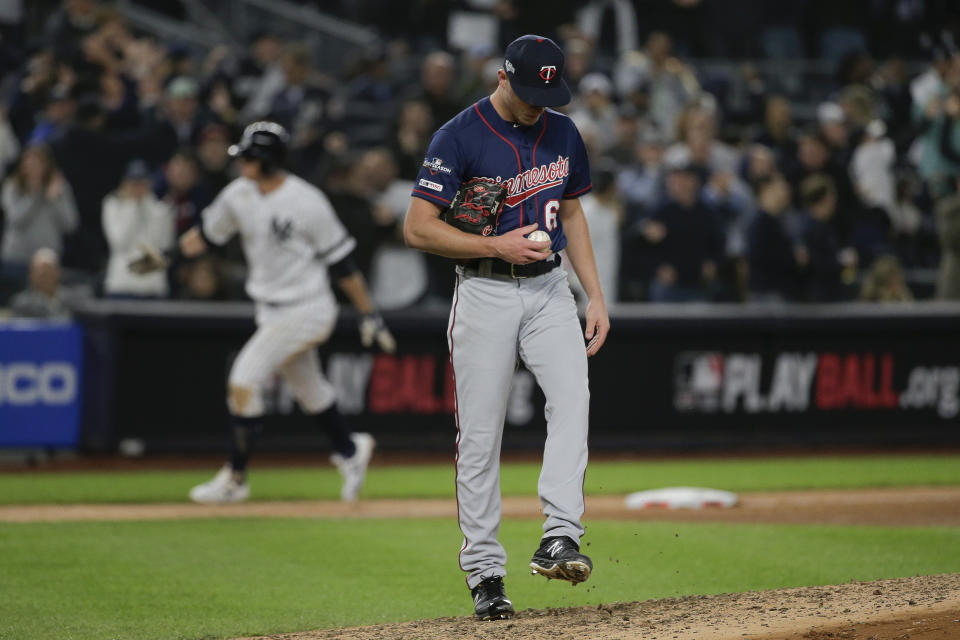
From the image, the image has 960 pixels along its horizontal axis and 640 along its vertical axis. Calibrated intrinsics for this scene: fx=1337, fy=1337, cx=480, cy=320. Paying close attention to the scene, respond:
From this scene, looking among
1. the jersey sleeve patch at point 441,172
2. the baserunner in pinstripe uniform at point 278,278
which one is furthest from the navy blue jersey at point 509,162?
the baserunner in pinstripe uniform at point 278,278

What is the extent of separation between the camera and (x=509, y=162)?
18.0 ft

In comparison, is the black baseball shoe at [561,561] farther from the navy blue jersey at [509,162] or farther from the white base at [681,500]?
the white base at [681,500]

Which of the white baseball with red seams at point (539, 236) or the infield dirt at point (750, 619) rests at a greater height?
the white baseball with red seams at point (539, 236)

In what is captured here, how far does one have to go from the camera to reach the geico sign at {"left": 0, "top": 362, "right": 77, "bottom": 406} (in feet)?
38.3

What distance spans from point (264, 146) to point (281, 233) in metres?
0.63

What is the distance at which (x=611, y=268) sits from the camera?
531 inches

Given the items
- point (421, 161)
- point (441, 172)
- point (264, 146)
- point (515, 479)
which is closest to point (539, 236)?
point (441, 172)

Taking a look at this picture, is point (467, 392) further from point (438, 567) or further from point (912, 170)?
point (912, 170)

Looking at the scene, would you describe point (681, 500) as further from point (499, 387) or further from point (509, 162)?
point (509, 162)

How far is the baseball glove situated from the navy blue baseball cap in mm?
404

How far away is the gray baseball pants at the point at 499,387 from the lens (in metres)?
5.47

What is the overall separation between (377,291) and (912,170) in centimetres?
749

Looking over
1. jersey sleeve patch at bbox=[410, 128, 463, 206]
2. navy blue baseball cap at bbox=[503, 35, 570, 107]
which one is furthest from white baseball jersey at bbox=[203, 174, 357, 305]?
navy blue baseball cap at bbox=[503, 35, 570, 107]

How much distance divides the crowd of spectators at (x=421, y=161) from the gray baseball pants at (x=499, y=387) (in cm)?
748
